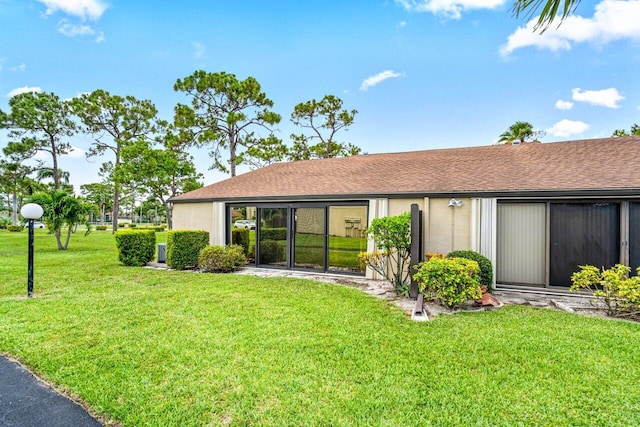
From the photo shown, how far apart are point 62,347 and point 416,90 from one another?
16.1 meters

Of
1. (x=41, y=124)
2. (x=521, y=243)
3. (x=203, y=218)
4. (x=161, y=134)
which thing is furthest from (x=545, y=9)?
(x=41, y=124)

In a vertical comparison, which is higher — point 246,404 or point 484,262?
point 484,262

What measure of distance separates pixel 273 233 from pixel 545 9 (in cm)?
928

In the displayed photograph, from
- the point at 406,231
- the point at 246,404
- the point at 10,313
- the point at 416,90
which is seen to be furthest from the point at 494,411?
the point at 416,90

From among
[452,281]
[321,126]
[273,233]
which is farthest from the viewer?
[321,126]

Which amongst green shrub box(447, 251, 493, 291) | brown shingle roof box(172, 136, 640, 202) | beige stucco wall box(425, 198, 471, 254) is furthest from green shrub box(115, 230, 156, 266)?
green shrub box(447, 251, 493, 291)

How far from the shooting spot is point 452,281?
5848 mm

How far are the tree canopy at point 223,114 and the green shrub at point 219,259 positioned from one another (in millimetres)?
13044

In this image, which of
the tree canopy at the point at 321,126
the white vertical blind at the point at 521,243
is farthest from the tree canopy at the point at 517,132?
the tree canopy at the point at 321,126

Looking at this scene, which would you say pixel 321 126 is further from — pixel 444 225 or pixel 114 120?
pixel 114 120

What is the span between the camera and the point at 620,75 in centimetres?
1245

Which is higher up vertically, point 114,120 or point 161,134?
point 114,120

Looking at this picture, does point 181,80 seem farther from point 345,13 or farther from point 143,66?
point 345,13

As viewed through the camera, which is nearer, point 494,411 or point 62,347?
point 494,411
